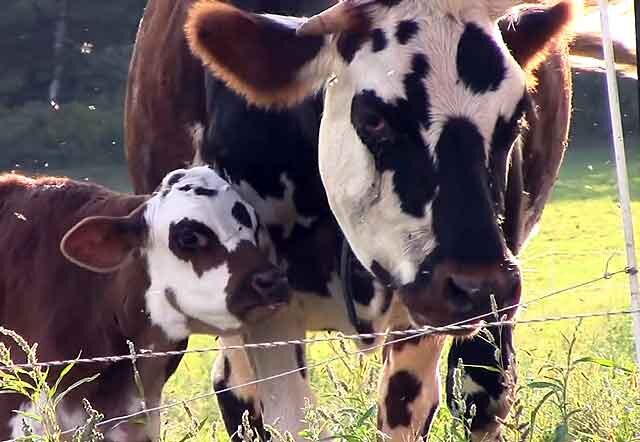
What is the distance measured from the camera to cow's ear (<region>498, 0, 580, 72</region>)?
4.65 m

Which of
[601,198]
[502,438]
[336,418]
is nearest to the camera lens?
[336,418]

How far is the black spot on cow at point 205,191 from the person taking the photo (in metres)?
4.89

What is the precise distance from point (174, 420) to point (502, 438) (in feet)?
6.03

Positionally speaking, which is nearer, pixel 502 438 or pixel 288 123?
pixel 288 123

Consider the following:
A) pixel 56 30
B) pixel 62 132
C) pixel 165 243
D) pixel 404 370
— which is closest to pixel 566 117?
pixel 404 370

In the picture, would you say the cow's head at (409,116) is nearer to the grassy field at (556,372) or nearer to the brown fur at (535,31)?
the brown fur at (535,31)

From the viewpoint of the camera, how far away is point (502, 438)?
221 inches

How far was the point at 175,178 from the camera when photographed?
4973mm

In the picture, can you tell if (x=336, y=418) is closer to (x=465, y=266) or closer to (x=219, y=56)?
(x=465, y=266)

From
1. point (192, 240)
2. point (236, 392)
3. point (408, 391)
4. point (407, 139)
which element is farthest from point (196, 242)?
point (236, 392)

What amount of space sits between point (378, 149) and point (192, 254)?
0.90 meters

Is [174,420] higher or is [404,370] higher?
[404,370]

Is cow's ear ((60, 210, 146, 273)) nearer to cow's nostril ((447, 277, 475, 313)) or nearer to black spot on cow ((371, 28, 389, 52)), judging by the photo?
black spot on cow ((371, 28, 389, 52))

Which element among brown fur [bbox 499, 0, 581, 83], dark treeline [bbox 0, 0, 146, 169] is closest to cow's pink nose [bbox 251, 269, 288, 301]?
brown fur [bbox 499, 0, 581, 83]
